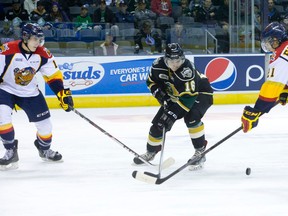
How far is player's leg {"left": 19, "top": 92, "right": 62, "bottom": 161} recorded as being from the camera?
5453 mm

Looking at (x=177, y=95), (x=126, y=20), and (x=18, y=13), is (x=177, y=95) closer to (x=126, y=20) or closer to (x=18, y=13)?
(x=126, y=20)

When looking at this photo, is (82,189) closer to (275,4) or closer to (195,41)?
(195,41)

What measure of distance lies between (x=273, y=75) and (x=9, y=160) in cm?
199

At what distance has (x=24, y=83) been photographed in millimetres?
5395

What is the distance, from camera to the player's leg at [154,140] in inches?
210

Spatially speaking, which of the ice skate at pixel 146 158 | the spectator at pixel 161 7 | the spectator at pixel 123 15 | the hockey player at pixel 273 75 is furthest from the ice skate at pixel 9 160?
the spectator at pixel 161 7

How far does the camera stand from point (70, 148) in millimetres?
6383

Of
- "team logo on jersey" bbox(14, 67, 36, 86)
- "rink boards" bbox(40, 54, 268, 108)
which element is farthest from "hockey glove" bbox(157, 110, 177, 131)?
"rink boards" bbox(40, 54, 268, 108)

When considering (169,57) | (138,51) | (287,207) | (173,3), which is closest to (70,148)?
(169,57)

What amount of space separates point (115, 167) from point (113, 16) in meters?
5.05

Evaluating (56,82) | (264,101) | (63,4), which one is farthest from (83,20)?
(264,101)

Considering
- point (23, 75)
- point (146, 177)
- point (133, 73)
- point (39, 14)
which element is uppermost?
point (23, 75)

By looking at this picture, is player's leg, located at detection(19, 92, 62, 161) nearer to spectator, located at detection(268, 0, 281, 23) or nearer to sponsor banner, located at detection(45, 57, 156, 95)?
sponsor banner, located at detection(45, 57, 156, 95)

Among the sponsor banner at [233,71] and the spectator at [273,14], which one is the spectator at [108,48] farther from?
the spectator at [273,14]
